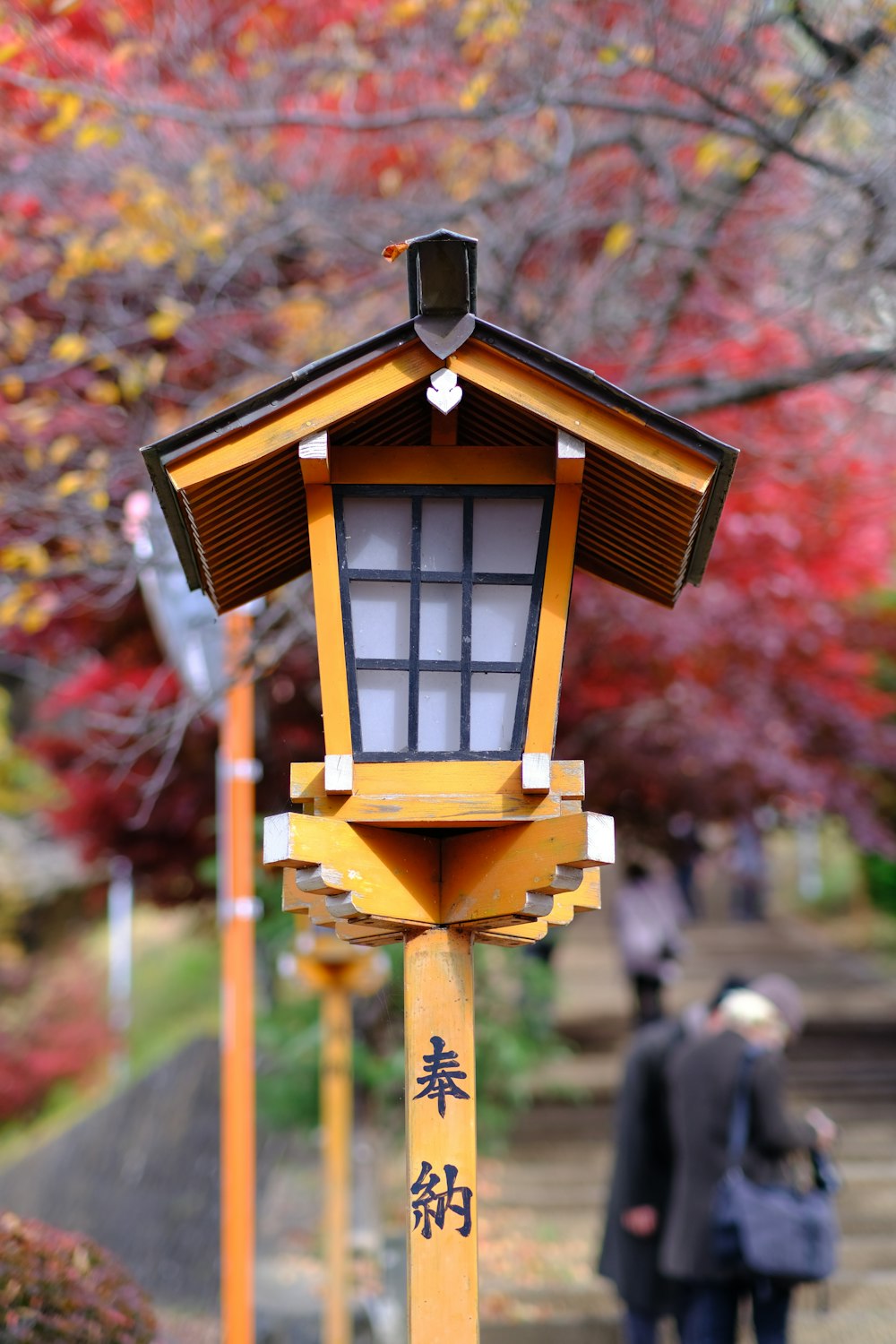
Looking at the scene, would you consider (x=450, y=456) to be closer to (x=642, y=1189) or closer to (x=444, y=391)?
(x=444, y=391)

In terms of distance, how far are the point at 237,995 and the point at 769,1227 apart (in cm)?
228

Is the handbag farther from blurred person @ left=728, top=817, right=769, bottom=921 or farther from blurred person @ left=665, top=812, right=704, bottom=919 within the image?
blurred person @ left=728, top=817, right=769, bottom=921

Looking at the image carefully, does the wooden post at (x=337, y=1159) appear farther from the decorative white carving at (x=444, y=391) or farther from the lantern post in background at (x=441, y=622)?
the decorative white carving at (x=444, y=391)

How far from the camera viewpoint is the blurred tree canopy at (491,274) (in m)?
5.56

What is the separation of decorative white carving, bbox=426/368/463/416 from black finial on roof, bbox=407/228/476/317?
13cm

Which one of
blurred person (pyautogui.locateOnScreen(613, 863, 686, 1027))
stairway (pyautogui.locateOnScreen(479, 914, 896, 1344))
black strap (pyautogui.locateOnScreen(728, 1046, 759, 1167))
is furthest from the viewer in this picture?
blurred person (pyautogui.locateOnScreen(613, 863, 686, 1027))

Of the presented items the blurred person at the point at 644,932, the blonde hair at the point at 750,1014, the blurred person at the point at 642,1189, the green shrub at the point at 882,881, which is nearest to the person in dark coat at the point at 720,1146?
the blonde hair at the point at 750,1014

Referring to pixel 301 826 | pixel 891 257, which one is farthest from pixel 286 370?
pixel 301 826

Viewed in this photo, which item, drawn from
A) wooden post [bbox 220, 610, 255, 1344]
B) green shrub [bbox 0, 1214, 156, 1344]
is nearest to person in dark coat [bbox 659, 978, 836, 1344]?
wooden post [bbox 220, 610, 255, 1344]

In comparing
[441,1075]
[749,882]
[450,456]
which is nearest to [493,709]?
[450,456]

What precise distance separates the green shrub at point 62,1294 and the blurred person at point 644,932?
6.36 metres

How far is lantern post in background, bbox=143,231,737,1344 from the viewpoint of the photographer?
110 inches

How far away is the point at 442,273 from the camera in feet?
9.27

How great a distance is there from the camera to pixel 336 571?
2936 millimetres
